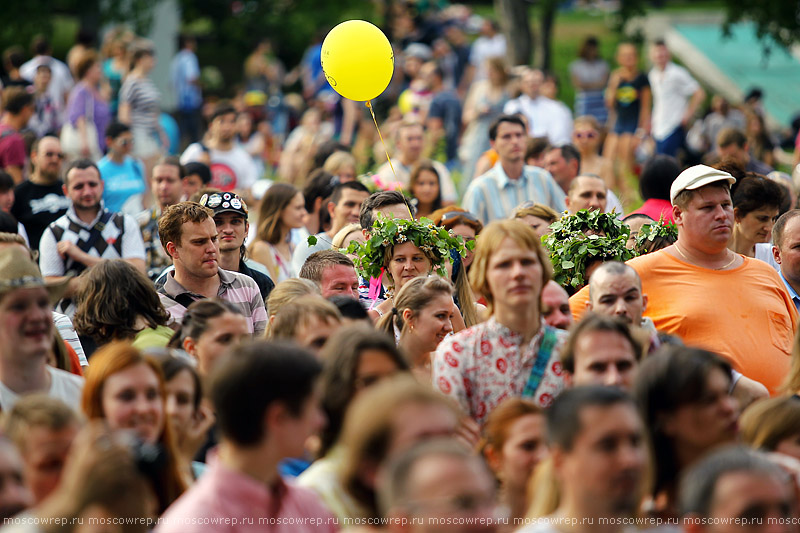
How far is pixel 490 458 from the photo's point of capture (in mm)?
4883

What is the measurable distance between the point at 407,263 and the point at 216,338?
2.07m

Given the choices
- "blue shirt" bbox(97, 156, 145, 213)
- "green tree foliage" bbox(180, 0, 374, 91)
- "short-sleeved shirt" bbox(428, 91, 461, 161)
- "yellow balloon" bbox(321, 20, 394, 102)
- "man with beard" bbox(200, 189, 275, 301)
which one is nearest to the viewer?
"man with beard" bbox(200, 189, 275, 301)

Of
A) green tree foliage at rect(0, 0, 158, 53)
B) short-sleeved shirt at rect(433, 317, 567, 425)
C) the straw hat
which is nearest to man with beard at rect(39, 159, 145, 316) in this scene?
the straw hat

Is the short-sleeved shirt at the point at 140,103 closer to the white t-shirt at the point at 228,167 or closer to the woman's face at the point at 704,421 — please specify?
the white t-shirt at the point at 228,167

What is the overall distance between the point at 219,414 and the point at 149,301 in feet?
9.52

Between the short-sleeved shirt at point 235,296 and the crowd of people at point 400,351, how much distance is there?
0.07 feet

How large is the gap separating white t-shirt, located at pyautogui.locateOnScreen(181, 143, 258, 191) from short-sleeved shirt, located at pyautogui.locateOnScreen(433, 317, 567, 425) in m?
8.16

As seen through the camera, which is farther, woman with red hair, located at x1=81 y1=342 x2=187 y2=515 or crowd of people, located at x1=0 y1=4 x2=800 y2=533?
woman with red hair, located at x1=81 y1=342 x2=187 y2=515

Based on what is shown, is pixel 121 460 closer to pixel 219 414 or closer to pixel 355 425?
pixel 219 414

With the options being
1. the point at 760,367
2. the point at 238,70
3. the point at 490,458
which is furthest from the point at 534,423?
the point at 238,70

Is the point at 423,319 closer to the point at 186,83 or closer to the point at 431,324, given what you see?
the point at 431,324

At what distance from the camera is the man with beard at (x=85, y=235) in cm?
930

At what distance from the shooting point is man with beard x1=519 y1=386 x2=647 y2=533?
3803 mm

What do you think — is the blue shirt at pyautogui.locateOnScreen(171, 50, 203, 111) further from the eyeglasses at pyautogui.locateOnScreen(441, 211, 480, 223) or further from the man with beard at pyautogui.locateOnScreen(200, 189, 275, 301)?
the eyeglasses at pyautogui.locateOnScreen(441, 211, 480, 223)
